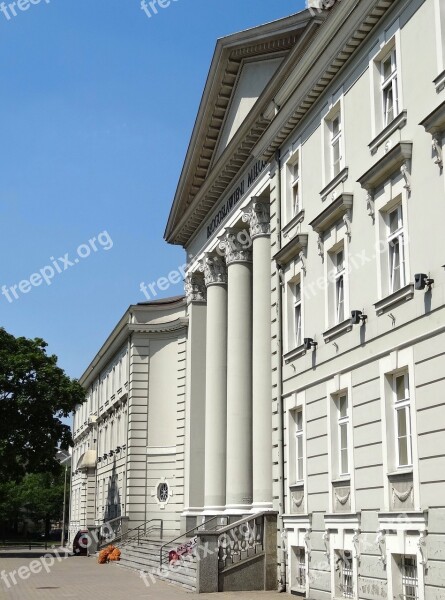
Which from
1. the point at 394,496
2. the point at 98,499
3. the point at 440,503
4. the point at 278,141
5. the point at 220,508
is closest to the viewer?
the point at 440,503

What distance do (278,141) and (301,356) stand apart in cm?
668

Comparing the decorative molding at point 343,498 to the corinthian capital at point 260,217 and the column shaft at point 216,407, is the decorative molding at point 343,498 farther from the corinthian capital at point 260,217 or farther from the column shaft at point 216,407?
the column shaft at point 216,407

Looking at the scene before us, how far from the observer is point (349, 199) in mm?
20172

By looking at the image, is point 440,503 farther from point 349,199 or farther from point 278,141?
point 278,141

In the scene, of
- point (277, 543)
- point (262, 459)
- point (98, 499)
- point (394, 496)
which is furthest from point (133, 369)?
point (394, 496)

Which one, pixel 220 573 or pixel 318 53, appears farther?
pixel 220 573

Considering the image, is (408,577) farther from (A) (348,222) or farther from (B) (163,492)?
(B) (163,492)

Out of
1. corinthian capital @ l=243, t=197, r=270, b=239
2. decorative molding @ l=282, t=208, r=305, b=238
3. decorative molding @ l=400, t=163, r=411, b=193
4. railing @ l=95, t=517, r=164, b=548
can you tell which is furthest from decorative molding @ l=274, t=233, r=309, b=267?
railing @ l=95, t=517, r=164, b=548

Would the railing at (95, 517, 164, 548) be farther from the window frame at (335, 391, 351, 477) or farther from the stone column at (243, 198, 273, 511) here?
the window frame at (335, 391, 351, 477)

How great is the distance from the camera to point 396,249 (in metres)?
18.3

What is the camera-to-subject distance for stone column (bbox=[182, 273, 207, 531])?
36719mm

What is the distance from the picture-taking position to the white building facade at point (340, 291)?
16.6 meters

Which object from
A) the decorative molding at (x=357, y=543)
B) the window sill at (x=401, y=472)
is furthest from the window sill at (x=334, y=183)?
the decorative molding at (x=357, y=543)

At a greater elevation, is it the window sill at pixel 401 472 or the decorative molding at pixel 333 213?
the decorative molding at pixel 333 213
